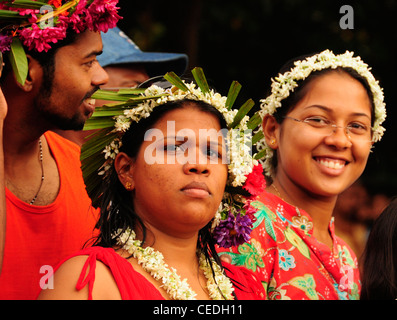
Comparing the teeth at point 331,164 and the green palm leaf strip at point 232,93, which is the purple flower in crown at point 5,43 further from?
the teeth at point 331,164

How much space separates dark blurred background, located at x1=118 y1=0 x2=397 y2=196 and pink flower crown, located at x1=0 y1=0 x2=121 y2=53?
457cm

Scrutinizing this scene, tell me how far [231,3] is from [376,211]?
3.03 m

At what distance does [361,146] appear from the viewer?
12.3 ft

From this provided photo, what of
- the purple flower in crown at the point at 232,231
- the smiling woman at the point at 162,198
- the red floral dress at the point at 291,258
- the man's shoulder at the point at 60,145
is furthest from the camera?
the man's shoulder at the point at 60,145

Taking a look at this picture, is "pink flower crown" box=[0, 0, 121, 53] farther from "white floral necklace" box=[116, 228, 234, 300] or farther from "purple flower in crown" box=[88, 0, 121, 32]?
"white floral necklace" box=[116, 228, 234, 300]

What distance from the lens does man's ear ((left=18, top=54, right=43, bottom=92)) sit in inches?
131

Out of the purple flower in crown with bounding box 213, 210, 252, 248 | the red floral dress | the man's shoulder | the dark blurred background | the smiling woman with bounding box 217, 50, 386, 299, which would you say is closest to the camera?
the purple flower in crown with bounding box 213, 210, 252, 248

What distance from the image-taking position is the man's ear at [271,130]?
3963 millimetres

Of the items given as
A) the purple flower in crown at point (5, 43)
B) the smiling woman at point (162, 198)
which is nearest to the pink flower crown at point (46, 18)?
the purple flower in crown at point (5, 43)

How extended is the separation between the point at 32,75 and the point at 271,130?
145cm

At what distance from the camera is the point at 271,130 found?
4.00 metres

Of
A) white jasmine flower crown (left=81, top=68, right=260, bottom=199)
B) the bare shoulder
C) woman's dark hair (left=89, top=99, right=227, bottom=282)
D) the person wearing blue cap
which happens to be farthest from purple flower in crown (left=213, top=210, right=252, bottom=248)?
the person wearing blue cap

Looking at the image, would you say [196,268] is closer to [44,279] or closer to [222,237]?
[222,237]

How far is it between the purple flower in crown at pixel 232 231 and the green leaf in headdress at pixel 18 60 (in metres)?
1.15
